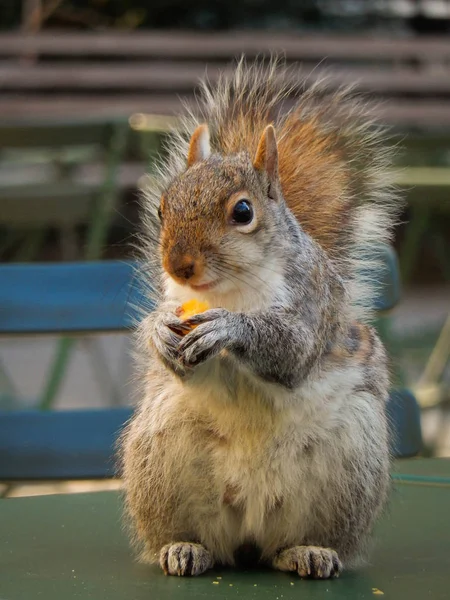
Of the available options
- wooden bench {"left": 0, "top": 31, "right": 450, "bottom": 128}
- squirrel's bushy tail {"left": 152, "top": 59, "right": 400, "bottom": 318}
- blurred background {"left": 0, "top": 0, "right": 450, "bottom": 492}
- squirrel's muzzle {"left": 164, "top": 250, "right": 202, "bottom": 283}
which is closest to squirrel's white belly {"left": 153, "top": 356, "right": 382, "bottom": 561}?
squirrel's muzzle {"left": 164, "top": 250, "right": 202, "bottom": 283}

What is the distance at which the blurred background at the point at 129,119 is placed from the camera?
3834mm

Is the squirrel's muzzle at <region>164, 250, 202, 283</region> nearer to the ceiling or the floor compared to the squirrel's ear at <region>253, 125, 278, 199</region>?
nearer to the floor

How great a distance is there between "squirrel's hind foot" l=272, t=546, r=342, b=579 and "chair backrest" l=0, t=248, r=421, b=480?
731 mm

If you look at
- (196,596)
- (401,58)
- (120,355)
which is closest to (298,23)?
(401,58)

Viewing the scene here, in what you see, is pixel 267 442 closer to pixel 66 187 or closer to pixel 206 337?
pixel 206 337

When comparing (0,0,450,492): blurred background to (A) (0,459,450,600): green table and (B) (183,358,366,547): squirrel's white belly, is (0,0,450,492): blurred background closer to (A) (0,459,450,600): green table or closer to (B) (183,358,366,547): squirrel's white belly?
(A) (0,459,450,600): green table

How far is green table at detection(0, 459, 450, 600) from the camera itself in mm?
1435

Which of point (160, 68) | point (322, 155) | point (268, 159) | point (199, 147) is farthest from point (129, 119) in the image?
point (268, 159)

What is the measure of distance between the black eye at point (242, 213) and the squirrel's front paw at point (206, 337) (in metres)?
0.13

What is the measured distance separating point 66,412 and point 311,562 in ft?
2.99

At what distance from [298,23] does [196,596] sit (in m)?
6.30

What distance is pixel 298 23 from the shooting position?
7.36m

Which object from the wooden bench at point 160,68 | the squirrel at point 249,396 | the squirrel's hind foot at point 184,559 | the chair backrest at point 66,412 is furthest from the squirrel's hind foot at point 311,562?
the wooden bench at point 160,68

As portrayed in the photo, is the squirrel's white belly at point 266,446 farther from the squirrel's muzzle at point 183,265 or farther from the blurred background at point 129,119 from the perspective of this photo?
the blurred background at point 129,119
